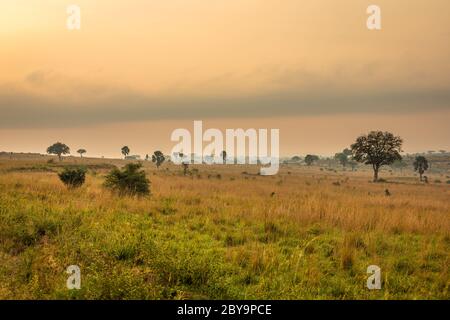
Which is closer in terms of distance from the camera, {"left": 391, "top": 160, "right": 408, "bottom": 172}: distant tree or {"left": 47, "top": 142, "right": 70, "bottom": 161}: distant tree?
{"left": 47, "top": 142, "right": 70, "bottom": 161}: distant tree

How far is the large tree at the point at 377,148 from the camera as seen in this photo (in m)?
54.8

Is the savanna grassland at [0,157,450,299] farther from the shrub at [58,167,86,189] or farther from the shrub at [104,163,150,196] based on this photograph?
the shrub at [58,167,86,189]

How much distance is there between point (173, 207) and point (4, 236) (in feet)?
19.7

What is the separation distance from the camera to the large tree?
54781 millimetres

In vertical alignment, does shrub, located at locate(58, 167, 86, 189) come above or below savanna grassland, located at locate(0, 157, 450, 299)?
above

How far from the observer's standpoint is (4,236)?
7.68 m

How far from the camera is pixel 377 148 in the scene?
55125 mm

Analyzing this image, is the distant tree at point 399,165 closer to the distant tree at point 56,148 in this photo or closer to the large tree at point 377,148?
the large tree at point 377,148

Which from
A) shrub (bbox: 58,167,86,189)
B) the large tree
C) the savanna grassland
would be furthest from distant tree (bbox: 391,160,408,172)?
the savanna grassland

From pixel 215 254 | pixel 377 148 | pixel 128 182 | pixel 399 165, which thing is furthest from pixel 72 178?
pixel 399 165

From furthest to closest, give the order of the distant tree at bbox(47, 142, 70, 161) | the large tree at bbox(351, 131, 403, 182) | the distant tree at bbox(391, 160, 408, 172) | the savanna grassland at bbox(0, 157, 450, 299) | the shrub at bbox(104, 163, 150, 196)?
1. the distant tree at bbox(391, 160, 408, 172)
2. the distant tree at bbox(47, 142, 70, 161)
3. the large tree at bbox(351, 131, 403, 182)
4. the shrub at bbox(104, 163, 150, 196)
5. the savanna grassland at bbox(0, 157, 450, 299)

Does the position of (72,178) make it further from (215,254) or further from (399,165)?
(399,165)
